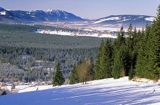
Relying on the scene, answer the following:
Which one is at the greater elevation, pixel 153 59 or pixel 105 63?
pixel 153 59

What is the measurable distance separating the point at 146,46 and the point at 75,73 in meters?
46.0

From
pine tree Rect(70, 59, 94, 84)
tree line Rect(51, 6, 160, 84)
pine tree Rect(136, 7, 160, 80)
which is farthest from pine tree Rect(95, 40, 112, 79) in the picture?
pine tree Rect(136, 7, 160, 80)

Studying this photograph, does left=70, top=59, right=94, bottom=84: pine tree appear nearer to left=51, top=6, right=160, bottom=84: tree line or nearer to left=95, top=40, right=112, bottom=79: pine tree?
left=51, top=6, right=160, bottom=84: tree line

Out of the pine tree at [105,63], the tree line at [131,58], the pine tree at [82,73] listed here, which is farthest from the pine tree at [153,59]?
the pine tree at [82,73]

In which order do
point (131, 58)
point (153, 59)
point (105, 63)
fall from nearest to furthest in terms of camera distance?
point (153, 59) → point (131, 58) → point (105, 63)

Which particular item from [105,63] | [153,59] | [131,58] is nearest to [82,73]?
[105,63]

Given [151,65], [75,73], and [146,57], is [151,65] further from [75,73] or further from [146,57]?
[75,73]

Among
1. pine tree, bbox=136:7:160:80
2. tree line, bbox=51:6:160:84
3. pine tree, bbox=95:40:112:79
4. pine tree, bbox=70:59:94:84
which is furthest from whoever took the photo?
pine tree, bbox=70:59:94:84

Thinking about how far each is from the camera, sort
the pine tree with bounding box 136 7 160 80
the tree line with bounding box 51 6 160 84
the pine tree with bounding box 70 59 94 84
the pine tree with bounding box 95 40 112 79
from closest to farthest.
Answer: the pine tree with bounding box 136 7 160 80, the tree line with bounding box 51 6 160 84, the pine tree with bounding box 95 40 112 79, the pine tree with bounding box 70 59 94 84

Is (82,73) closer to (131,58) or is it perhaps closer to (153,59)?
(131,58)

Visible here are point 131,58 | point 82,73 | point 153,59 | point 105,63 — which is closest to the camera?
point 153,59

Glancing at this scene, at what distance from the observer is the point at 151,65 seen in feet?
178

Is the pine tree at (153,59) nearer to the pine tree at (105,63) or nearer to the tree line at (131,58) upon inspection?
the tree line at (131,58)

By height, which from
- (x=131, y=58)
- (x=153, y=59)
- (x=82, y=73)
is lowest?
(x=82, y=73)
